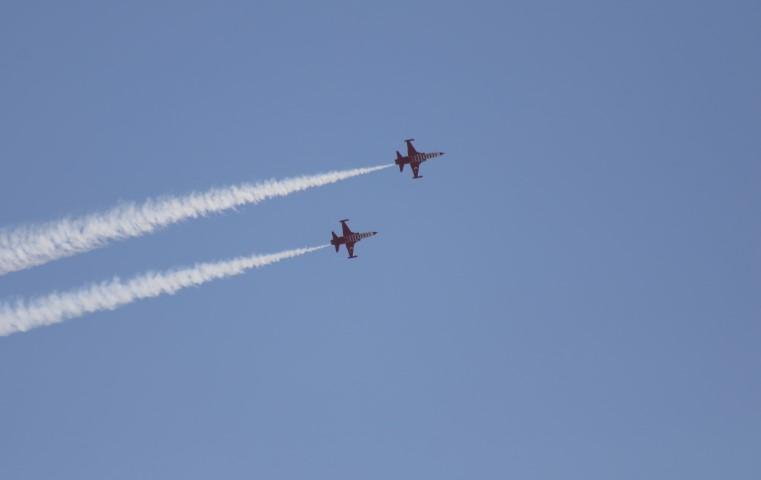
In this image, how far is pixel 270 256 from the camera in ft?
642

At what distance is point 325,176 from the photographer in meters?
200

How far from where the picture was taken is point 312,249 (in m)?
199

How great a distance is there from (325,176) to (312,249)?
27.8 feet

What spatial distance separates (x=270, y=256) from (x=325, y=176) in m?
11.5

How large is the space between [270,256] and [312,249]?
215 inches
